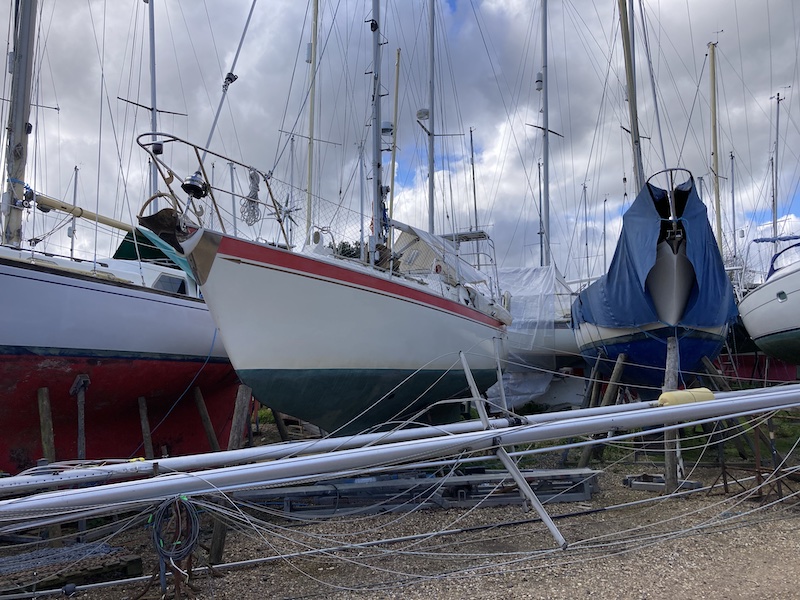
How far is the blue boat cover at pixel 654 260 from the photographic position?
7.16 metres

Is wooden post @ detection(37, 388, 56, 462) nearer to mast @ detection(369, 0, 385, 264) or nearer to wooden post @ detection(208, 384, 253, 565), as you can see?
wooden post @ detection(208, 384, 253, 565)

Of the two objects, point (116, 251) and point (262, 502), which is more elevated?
point (116, 251)

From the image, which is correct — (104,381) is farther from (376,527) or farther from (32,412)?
(376,527)

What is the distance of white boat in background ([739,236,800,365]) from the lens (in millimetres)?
9578

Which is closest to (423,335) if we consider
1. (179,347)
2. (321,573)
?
(179,347)

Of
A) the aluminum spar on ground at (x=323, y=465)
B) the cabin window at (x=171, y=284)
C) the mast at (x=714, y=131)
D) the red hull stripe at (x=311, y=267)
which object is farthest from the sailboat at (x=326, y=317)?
the mast at (x=714, y=131)

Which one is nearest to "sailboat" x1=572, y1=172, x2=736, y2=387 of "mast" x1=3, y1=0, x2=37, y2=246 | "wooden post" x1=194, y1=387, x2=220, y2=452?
"wooden post" x1=194, y1=387, x2=220, y2=452

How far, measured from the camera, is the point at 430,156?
15.0 metres

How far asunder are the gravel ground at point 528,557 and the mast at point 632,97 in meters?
4.56

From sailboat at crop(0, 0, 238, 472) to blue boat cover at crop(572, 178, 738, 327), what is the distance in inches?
232

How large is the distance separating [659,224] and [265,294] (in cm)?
499

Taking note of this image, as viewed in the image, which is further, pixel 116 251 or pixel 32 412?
pixel 116 251

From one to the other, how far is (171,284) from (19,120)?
2829mm

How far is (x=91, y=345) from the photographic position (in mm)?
6336
